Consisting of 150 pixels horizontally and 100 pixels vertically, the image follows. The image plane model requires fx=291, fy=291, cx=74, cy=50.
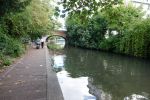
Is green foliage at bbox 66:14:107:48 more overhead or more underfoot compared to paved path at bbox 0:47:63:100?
more overhead

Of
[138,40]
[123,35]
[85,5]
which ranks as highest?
[85,5]

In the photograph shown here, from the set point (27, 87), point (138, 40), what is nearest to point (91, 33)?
point (138, 40)

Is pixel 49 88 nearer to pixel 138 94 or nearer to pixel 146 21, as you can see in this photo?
pixel 138 94

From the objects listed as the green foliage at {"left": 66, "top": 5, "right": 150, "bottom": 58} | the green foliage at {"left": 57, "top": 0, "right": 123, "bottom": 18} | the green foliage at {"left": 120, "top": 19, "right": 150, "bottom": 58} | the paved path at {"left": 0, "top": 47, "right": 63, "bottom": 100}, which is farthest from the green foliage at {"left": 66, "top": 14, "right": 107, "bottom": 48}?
the green foliage at {"left": 57, "top": 0, "right": 123, "bottom": 18}

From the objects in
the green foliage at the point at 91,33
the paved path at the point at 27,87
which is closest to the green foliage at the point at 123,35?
the green foliage at the point at 91,33

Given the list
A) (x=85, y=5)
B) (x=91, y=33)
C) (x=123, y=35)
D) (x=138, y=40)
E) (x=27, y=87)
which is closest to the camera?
(x=85, y=5)

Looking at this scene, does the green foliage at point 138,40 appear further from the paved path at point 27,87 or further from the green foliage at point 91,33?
the paved path at point 27,87

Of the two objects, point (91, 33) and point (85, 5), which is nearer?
point (85, 5)

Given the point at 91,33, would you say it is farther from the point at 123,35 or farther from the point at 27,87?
the point at 27,87

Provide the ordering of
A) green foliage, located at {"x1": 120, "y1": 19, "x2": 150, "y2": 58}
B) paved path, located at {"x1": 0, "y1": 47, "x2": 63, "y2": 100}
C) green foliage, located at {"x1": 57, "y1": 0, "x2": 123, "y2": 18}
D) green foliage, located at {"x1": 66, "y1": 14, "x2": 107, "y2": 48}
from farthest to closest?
green foliage, located at {"x1": 66, "y1": 14, "x2": 107, "y2": 48} < green foliage, located at {"x1": 120, "y1": 19, "x2": 150, "y2": 58} < green foliage, located at {"x1": 57, "y1": 0, "x2": 123, "y2": 18} < paved path, located at {"x1": 0, "y1": 47, "x2": 63, "y2": 100}

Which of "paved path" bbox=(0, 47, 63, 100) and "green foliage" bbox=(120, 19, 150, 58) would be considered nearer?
"paved path" bbox=(0, 47, 63, 100)

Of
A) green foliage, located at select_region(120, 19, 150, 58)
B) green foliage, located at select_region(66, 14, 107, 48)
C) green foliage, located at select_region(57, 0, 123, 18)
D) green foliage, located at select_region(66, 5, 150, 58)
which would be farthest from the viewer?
green foliage, located at select_region(66, 14, 107, 48)

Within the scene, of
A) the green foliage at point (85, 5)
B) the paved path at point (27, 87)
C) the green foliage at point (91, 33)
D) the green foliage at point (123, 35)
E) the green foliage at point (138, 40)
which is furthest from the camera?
the green foliage at point (91, 33)

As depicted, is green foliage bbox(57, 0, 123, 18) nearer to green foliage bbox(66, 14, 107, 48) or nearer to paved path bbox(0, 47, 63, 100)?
paved path bbox(0, 47, 63, 100)
